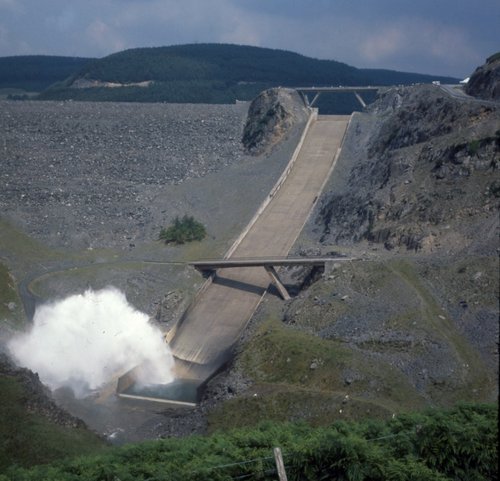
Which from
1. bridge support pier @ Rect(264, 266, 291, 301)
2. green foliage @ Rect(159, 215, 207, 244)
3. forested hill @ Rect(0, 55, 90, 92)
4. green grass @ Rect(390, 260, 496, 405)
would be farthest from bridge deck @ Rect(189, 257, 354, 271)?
forested hill @ Rect(0, 55, 90, 92)

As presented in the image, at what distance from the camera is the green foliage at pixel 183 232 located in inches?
2382

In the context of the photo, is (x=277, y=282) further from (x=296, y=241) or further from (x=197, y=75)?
(x=197, y=75)

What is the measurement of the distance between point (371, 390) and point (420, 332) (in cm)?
395

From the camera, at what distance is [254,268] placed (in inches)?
2192

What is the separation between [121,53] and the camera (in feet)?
448

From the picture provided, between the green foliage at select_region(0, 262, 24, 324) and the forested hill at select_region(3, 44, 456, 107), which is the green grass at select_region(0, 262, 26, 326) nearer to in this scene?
the green foliage at select_region(0, 262, 24, 324)

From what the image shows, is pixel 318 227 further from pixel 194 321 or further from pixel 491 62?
pixel 491 62

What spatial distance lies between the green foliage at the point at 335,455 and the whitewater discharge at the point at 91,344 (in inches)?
869

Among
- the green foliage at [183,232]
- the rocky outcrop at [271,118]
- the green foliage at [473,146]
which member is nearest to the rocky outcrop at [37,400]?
the green foliage at [183,232]

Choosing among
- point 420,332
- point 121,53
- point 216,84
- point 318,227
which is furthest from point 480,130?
point 121,53

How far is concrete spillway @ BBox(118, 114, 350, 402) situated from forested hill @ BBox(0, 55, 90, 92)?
9097cm

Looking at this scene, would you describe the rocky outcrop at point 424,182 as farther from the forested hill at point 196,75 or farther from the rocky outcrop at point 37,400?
the forested hill at point 196,75

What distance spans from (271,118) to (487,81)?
706 inches

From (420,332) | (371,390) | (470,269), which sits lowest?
(371,390)
